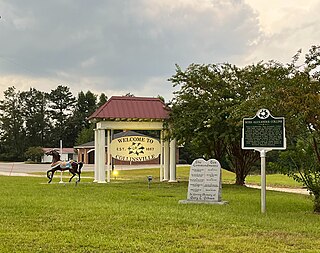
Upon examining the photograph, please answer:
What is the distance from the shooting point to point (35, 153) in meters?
77.4

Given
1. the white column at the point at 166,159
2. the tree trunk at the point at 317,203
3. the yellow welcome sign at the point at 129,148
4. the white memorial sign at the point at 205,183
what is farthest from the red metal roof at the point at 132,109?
the tree trunk at the point at 317,203

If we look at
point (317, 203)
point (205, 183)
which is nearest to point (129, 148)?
point (205, 183)

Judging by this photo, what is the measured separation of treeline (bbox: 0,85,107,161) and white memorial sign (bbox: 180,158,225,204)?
7189cm

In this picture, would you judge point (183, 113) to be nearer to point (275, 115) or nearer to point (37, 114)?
point (275, 115)

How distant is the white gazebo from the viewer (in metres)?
Answer: 26.4

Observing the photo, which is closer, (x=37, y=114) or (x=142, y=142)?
(x=142, y=142)

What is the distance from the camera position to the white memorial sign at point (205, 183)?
49.1ft

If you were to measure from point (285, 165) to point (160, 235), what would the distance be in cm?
637

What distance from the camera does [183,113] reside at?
2488cm

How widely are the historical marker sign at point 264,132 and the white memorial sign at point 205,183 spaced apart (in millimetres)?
2292

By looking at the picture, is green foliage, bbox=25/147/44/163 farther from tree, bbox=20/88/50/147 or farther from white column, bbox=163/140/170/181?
white column, bbox=163/140/170/181

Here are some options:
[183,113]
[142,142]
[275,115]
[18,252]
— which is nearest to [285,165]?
[275,115]

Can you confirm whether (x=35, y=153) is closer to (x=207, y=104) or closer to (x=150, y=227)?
(x=207, y=104)

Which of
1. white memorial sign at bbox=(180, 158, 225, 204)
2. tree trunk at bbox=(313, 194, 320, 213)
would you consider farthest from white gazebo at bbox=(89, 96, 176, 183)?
tree trunk at bbox=(313, 194, 320, 213)
